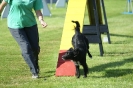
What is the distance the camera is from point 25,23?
7.97 metres

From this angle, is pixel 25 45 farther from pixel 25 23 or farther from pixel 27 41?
pixel 25 23

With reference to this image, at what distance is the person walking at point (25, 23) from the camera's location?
7.85m

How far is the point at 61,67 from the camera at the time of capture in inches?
325

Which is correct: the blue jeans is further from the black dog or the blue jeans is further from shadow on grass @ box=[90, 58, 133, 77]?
shadow on grass @ box=[90, 58, 133, 77]

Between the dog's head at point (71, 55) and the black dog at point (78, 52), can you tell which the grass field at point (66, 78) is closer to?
the black dog at point (78, 52)

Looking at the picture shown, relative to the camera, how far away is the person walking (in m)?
7.85

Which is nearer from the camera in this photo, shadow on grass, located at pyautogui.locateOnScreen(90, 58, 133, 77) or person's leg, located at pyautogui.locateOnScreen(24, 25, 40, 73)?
person's leg, located at pyautogui.locateOnScreen(24, 25, 40, 73)

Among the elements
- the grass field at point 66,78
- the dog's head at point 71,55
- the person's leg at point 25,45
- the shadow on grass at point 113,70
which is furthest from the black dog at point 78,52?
the person's leg at point 25,45

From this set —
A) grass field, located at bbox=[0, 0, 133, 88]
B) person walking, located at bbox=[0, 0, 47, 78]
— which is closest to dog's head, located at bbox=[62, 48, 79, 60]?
grass field, located at bbox=[0, 0, 133, 88]

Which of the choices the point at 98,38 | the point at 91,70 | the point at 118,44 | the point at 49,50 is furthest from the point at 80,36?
the point at 118,44

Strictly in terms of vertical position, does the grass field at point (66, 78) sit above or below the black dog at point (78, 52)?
below

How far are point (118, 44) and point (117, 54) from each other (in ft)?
6.53

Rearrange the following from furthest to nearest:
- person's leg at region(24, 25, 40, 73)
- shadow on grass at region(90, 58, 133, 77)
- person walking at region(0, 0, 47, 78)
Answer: shadow on grass at region(90, 58, 133, 77)
person's leg at region(24, 25, 40, 73)
person walking at region(0, 0, 47, 78)

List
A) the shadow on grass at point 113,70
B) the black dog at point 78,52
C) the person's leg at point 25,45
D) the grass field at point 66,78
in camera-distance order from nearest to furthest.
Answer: the grass field at point 66,78 → the black dog at point 78,52 → the person's leg at point 25,45 → the shadow on grass at point 113,70
